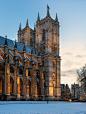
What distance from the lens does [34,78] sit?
168 feet

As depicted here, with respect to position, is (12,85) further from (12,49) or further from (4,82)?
(12,49)

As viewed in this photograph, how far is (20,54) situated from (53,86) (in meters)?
17.9

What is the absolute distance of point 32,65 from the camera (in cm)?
5234

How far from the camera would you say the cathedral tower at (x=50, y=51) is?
189ft

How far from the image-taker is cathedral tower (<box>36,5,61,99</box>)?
5765cm
